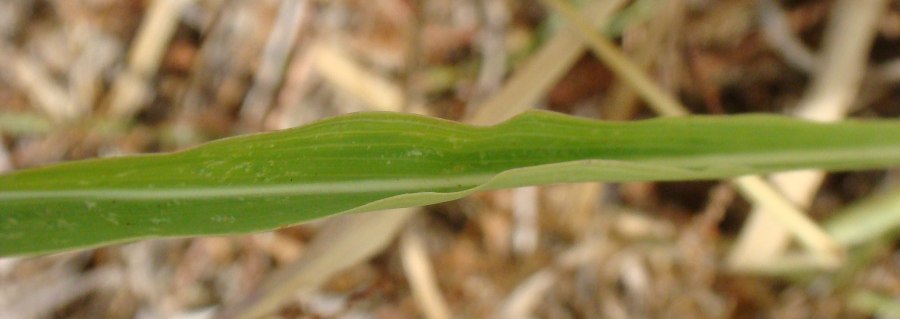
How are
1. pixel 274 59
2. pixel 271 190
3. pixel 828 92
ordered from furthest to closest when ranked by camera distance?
pixel 274 59, pixel 828 92, pixel 271 190

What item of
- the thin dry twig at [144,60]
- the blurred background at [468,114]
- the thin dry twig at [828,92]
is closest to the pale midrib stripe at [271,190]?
the blurred background at [468,114]

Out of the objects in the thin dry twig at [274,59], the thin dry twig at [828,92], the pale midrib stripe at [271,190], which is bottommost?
the pale midrib stripe at [271,190]

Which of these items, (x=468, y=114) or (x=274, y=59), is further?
(x=274, y=59)

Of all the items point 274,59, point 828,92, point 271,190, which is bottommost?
point 271,190

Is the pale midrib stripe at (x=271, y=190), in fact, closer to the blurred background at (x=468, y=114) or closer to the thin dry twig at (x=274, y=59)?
the blurred background at (x=468, y=114)

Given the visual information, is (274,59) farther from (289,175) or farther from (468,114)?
(289,175)

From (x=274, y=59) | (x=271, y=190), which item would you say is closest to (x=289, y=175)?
(x=271, y=190)

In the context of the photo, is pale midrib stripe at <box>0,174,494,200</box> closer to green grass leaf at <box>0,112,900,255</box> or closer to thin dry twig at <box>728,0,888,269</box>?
green grass leaf at <box>0,112,900,255</box>

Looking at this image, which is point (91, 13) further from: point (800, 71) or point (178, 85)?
point (800, 71)

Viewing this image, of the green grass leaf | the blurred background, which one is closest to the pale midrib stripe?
the green grass leaf
